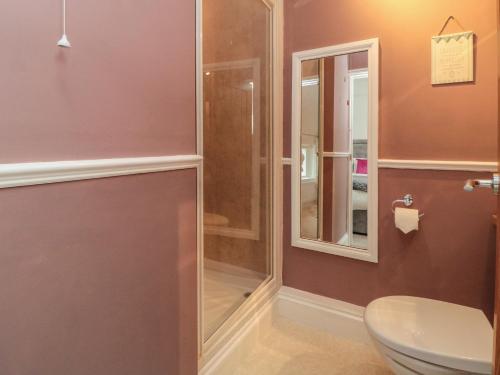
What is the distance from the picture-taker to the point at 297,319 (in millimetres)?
2010

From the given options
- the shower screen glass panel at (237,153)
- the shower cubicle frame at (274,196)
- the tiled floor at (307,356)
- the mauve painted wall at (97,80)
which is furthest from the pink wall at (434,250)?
the mauve painted wall at (97,80)

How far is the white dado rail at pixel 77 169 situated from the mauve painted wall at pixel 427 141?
1173mm

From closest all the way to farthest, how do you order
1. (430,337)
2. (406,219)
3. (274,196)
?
(430,337) → (406,219) → (274,196)

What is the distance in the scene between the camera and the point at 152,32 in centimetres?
101

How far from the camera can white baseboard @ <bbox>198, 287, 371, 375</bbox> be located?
1.59 m

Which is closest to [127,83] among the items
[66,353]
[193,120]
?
[193,120]

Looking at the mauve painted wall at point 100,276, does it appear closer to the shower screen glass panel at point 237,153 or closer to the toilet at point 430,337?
the shower screen glass panel at point 237,153

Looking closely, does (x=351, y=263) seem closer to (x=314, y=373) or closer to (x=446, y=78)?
(x=314, y=373)

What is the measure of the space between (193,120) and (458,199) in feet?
4.17

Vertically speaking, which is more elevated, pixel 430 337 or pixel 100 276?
pixel 100 276

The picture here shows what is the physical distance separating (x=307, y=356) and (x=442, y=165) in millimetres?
1175

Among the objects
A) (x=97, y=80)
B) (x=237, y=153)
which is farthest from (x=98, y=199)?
(x=237, y=153)

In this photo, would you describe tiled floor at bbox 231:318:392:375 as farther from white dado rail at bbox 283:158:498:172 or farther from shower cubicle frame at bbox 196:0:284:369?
white dado rail at bbox 283:158:498:172

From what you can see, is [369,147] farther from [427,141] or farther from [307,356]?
[307,356]
